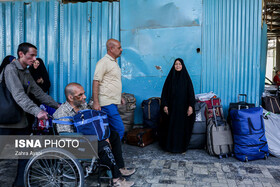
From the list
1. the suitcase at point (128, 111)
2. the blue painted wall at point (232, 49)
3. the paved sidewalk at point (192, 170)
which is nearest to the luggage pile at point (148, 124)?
the suitcase at point (128, 111)

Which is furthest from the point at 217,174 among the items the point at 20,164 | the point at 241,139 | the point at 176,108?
the point at 20,164

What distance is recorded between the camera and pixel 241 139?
391 cm

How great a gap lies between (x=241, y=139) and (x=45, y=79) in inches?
166

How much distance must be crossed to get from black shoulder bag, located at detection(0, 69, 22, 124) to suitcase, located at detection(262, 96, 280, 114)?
4574mm

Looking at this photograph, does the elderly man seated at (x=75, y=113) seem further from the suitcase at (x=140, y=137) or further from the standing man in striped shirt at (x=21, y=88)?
the suitcase at (x=140, y=137)

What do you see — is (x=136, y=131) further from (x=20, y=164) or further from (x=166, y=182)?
(x=20, y=164)

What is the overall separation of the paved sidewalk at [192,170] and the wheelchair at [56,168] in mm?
591

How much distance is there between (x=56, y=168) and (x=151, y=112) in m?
2.76

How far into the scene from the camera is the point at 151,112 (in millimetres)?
5098

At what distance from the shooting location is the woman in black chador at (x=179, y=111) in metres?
4.36

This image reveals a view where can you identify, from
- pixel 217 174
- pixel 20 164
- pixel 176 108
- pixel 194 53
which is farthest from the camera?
pixel 194 53

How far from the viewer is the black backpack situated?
5.08 metres

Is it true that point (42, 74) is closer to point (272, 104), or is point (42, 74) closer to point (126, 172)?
point (126, 172)

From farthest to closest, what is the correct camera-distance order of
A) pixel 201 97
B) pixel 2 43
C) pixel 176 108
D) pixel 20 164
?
1. pixel 2 43
2. pixel 201 97
3. pixel 176 108
4. pixel 20 164
